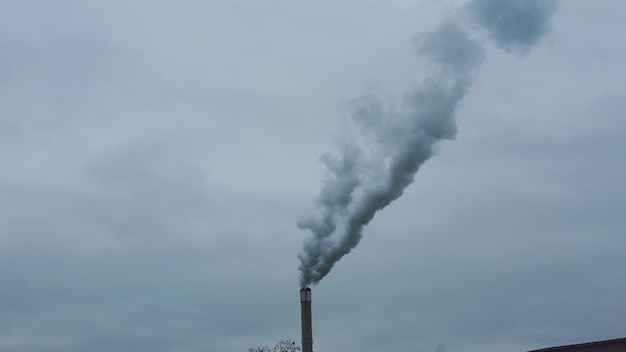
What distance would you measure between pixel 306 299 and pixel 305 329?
2.17m

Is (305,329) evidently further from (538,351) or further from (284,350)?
(284,350)

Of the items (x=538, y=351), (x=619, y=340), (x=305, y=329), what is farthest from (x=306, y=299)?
(x=619, y=340)

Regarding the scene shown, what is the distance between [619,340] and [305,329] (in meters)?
17.9

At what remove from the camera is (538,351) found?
1545 inches

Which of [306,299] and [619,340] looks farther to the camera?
[306,299]

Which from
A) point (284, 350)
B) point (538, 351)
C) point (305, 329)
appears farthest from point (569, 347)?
point (284, 350)

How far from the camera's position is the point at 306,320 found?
154 ft

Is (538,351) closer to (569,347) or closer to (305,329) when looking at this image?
(569,347)

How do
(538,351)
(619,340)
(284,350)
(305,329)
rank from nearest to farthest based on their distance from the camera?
(619,340)
(538,351)
(305,329)
(284,350)

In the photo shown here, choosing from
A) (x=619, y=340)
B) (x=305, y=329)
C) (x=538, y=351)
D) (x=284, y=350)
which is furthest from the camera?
(x=284, y=350)

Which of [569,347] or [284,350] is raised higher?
[284,350]

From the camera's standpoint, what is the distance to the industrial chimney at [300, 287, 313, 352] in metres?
45.7

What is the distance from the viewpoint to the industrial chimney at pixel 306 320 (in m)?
45.7

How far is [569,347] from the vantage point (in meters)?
38.1
